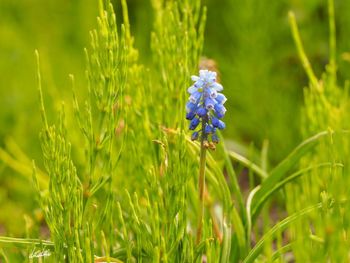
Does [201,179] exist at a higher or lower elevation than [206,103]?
lower

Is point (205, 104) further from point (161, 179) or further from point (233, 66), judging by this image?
point (233, 66)

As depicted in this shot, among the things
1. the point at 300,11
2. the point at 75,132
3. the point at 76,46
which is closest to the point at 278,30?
the point at 300,11

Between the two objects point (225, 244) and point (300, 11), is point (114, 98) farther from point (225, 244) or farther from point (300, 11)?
point (300, 11)

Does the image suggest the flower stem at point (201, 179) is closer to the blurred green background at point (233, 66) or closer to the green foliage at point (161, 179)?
the green foliage at point (161, 179)

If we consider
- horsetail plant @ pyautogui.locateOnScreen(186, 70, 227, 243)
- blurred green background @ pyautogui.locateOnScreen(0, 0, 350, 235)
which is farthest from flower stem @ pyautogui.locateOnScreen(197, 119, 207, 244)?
blurred green background @ pyautogui.locateOnScreen(0, 0, 350, 235)

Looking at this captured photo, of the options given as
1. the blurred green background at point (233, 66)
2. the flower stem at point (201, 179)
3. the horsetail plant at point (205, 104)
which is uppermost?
the blurred green background at point (233, 66)

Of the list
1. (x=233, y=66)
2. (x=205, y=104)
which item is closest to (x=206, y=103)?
(x=205, y=104)

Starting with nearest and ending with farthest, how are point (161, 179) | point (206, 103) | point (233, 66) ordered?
point (206, 103) → point (161, 179) → point (233, 66)

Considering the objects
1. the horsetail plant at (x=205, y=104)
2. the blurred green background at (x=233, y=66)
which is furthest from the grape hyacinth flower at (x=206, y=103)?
the blurred green background at (x=233, y=66)

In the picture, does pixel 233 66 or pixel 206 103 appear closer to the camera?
pixel 206 103
